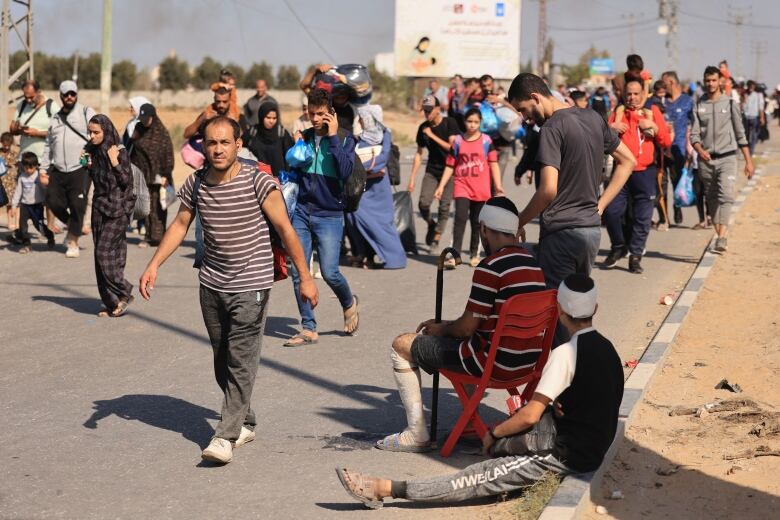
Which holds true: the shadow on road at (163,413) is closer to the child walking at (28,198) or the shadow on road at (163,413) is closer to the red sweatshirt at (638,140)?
the red sweatshirt at (638,140)

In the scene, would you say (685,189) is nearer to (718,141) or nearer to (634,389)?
(718,141)

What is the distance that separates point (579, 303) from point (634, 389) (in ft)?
7.50

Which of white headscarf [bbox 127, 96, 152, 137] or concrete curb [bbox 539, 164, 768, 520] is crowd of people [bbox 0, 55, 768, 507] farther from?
concrete curb [bbox 539, 164, 768, 520]

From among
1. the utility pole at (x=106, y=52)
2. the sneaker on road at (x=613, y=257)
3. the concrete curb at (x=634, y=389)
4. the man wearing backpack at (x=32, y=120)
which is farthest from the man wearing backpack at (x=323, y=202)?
the utility pole at (x=106, y=52)

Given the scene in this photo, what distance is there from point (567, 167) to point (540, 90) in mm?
501

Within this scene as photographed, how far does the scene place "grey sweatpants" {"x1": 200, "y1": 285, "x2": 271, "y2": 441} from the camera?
21.5 ft

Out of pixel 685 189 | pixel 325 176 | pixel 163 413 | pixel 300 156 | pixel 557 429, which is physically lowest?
pixel 163 413

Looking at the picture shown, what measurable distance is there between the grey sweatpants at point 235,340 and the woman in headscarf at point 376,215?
663 cm

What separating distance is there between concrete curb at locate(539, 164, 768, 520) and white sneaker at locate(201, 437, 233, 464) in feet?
5.60

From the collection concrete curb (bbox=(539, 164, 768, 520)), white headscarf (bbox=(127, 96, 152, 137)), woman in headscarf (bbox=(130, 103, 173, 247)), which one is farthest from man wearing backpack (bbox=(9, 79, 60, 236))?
concrete curb (bbox=(539, 164, 768, 520))

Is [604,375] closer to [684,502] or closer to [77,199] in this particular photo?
[684,502]

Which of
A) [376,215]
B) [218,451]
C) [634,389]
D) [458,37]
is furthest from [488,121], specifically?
[458,37]

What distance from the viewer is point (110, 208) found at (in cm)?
1112

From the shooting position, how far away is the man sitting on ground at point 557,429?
5.62 m
